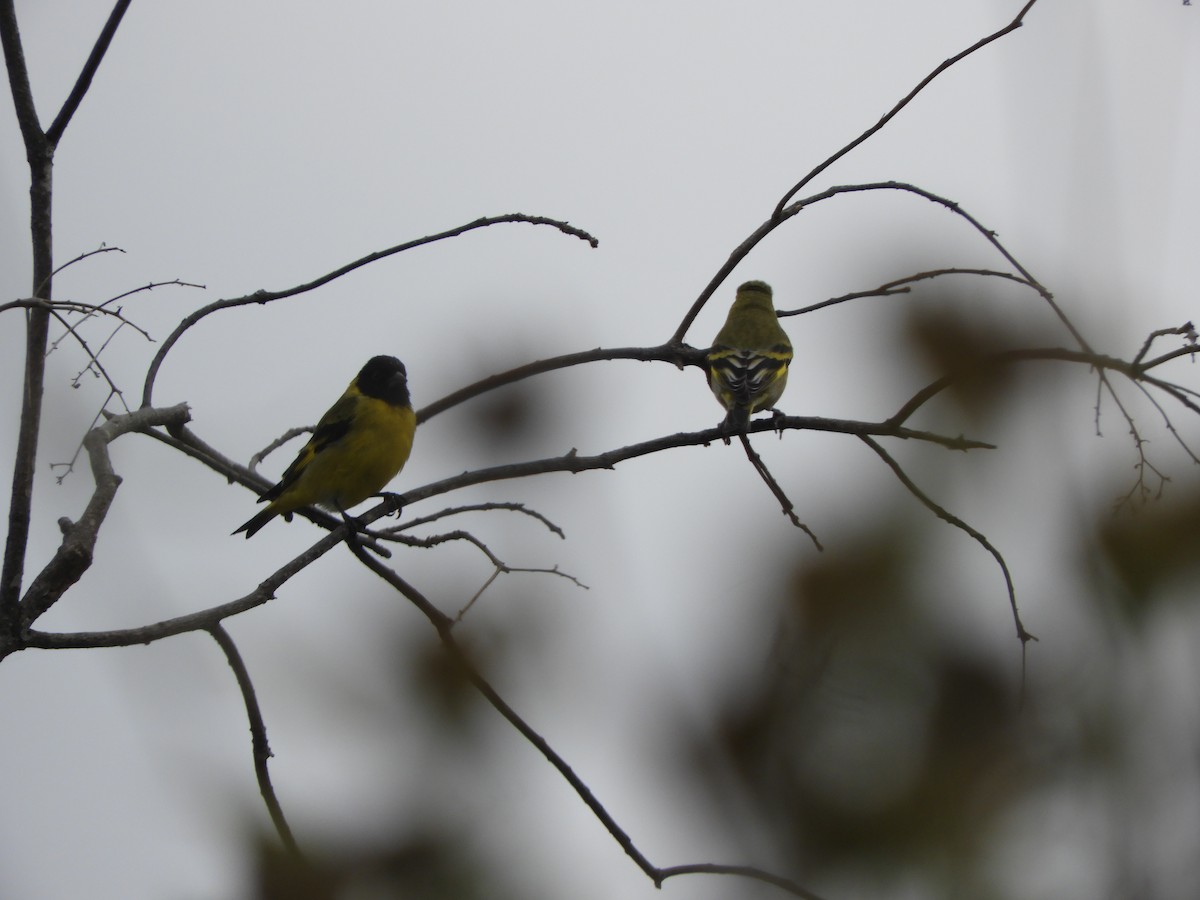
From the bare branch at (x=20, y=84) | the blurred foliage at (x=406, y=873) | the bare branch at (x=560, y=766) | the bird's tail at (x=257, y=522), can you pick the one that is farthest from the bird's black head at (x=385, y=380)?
the blurred foliage at (x=406, y=873)

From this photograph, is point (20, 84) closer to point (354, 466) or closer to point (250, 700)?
point (250, 700)

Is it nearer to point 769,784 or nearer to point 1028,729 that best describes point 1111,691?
point 1028,729

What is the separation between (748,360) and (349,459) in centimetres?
288

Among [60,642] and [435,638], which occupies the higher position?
[435,638]

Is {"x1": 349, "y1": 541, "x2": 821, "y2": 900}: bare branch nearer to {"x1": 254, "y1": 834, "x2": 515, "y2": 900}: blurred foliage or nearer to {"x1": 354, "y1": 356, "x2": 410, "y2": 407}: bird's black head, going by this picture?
{"x1": 254, "y1": 834, "x2": 515, "y2": 900}: blurred foliage

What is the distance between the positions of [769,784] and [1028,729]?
342 mm

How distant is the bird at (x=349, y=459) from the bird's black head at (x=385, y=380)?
0.01 meters

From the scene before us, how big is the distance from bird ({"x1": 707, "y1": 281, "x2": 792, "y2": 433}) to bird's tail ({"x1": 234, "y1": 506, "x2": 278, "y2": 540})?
9.14 feet

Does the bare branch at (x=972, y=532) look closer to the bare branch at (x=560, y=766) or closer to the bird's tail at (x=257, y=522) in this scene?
the bare branch at (x=560, y=766)

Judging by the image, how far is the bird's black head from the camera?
7.04m

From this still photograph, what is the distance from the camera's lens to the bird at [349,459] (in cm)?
666

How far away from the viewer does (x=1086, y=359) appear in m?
1.82

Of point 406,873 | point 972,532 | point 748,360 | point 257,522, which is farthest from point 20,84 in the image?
point 748,360

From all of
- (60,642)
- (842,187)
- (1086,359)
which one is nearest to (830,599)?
(1086,359)
